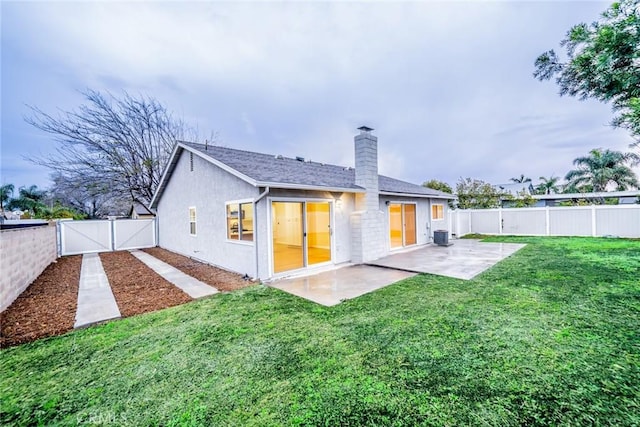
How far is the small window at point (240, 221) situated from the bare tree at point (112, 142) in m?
14.5

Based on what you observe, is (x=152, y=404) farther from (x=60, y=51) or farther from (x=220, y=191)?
(x=60, y=51)

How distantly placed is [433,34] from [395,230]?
26.5ft

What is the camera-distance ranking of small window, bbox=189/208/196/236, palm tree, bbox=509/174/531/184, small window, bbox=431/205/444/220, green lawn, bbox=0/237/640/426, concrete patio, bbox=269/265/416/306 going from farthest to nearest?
1. palm tree, bbox=509/174/531/184
2. small window, bbox=431/205/444/220
3. small window, bbox=189/208/196/236
4. concrete patio, bbox=269/265/416/306
5. green lawn, bbox=0/237/640/426

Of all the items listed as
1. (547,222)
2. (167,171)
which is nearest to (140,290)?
(167,171)

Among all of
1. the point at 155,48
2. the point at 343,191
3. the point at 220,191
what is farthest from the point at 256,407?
the point at 155,48

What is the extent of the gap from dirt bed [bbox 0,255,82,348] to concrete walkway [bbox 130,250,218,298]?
2058 millimetres

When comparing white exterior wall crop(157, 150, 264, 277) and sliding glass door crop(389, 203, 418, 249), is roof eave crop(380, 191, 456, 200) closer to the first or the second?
sliding glass door crop(389, 203, 418, 249)

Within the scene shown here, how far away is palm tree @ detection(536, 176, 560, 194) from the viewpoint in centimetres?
2999

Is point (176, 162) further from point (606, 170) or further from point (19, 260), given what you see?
point (606, 170)

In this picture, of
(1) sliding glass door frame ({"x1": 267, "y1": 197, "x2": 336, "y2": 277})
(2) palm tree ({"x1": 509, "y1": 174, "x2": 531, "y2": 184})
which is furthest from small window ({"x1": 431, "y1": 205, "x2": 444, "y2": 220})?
(2) palm tree ({"x1": 509, "y1": 174, "x2": 531, "y2": 184})

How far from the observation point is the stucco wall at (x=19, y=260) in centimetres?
535

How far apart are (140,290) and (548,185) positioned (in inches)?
1559

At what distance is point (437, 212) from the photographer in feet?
50.5

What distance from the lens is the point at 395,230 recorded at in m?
12.1
